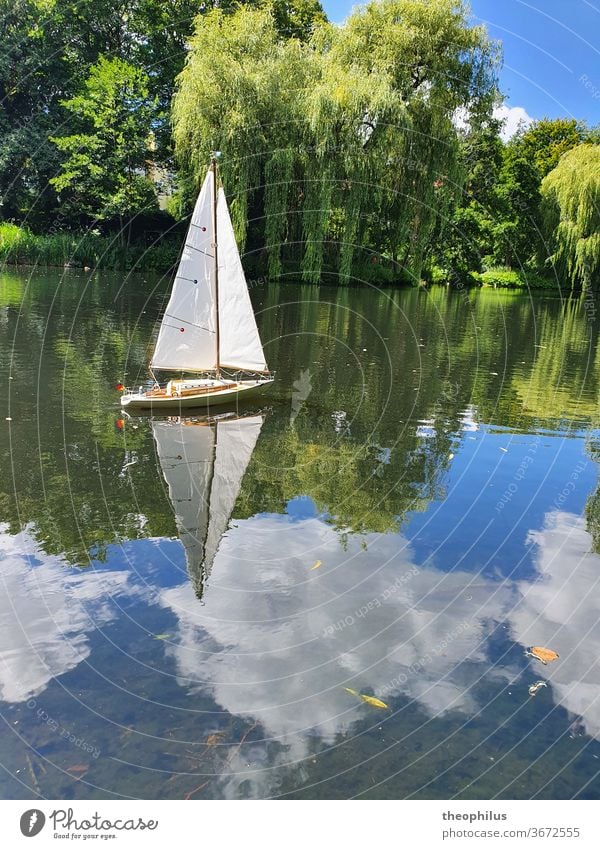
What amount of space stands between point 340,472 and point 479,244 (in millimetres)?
58073

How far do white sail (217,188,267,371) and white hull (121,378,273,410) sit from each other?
1.68 feet

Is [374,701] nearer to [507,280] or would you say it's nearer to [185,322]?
[185,322]

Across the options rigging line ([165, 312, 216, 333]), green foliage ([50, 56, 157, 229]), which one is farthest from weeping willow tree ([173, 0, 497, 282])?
rigging line ([165, 312, 216, 333])

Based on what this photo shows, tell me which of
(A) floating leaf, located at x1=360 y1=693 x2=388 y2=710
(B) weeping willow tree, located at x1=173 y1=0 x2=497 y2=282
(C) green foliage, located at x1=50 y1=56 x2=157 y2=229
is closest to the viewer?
(A) floating leaf, located at x1=360 y1=693 x2=388 y2=710

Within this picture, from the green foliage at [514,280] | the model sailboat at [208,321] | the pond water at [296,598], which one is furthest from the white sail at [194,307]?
the green foliage at [514,280]

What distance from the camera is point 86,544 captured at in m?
7.45

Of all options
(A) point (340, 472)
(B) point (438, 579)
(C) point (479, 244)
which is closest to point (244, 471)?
(A) point (340, 472)

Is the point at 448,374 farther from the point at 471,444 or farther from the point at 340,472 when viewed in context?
the point at 340,472

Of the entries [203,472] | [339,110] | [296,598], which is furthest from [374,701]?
[339,110]

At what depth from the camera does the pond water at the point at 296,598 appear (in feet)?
15.2

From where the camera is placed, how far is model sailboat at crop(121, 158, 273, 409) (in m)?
13.0

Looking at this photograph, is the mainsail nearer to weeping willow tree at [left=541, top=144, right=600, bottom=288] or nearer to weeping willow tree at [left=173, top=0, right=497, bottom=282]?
weeping willow tree at [left=173, top=0, right=497, bottom=282]

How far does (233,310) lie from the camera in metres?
13.7

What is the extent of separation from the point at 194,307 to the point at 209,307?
312 mm
